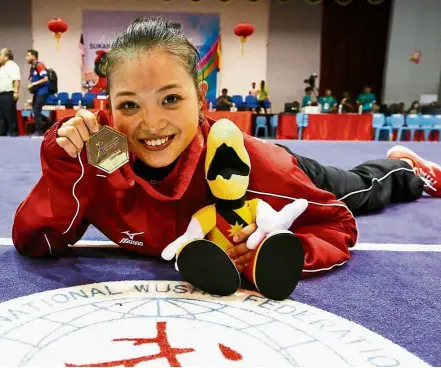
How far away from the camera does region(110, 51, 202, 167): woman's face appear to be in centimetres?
89

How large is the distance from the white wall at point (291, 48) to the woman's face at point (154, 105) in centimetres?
831

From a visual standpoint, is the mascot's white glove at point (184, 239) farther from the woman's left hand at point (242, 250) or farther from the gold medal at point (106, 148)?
the gold medal at point (106, 148)

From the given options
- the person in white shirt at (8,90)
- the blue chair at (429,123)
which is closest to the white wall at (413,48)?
the blue chair at (429,123)

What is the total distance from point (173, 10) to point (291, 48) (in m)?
2.37

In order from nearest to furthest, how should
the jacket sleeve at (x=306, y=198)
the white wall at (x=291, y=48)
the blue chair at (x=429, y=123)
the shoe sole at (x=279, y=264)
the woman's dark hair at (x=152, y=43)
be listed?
the shoe sole at (x=279, y=264) < the woman's dark hair at (x=152, y=43) < the jacket sleeve at (x=306, y=198) < the blue chair at (x=429, y=123) < the white wall at (x=291, y=48)

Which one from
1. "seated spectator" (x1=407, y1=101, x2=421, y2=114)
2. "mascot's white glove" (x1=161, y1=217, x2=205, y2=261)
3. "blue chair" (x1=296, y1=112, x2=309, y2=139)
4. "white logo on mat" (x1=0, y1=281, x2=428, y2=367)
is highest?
"seated spectator" (x1=407, y1=101, x2=421, y2=114)

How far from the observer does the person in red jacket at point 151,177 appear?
90 cm

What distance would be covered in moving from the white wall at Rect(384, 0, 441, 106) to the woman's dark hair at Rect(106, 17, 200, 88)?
832cm

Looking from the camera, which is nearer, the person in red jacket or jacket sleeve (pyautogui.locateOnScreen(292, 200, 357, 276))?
the person in red jacket

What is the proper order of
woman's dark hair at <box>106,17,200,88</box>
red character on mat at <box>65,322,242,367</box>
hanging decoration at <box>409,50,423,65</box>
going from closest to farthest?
1. red character on mat at <box>65,322,242,367</box>
2. woman's dark hair at <box>106,17,200,88</box>
3. hanging decoration at <box>409,50,423,65</box>

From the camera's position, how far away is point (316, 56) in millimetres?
8984

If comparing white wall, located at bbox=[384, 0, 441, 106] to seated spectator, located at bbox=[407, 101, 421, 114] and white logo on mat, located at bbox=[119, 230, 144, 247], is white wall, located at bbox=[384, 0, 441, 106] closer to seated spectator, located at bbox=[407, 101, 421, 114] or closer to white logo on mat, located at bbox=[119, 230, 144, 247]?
seated spectator, located at bbox=[407, 101, 421, 114]

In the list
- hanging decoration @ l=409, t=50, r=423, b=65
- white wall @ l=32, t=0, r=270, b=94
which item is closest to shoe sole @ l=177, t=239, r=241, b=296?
white wall @ l=32, t=0, r=270, b=94

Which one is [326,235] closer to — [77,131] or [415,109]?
[77,131]
